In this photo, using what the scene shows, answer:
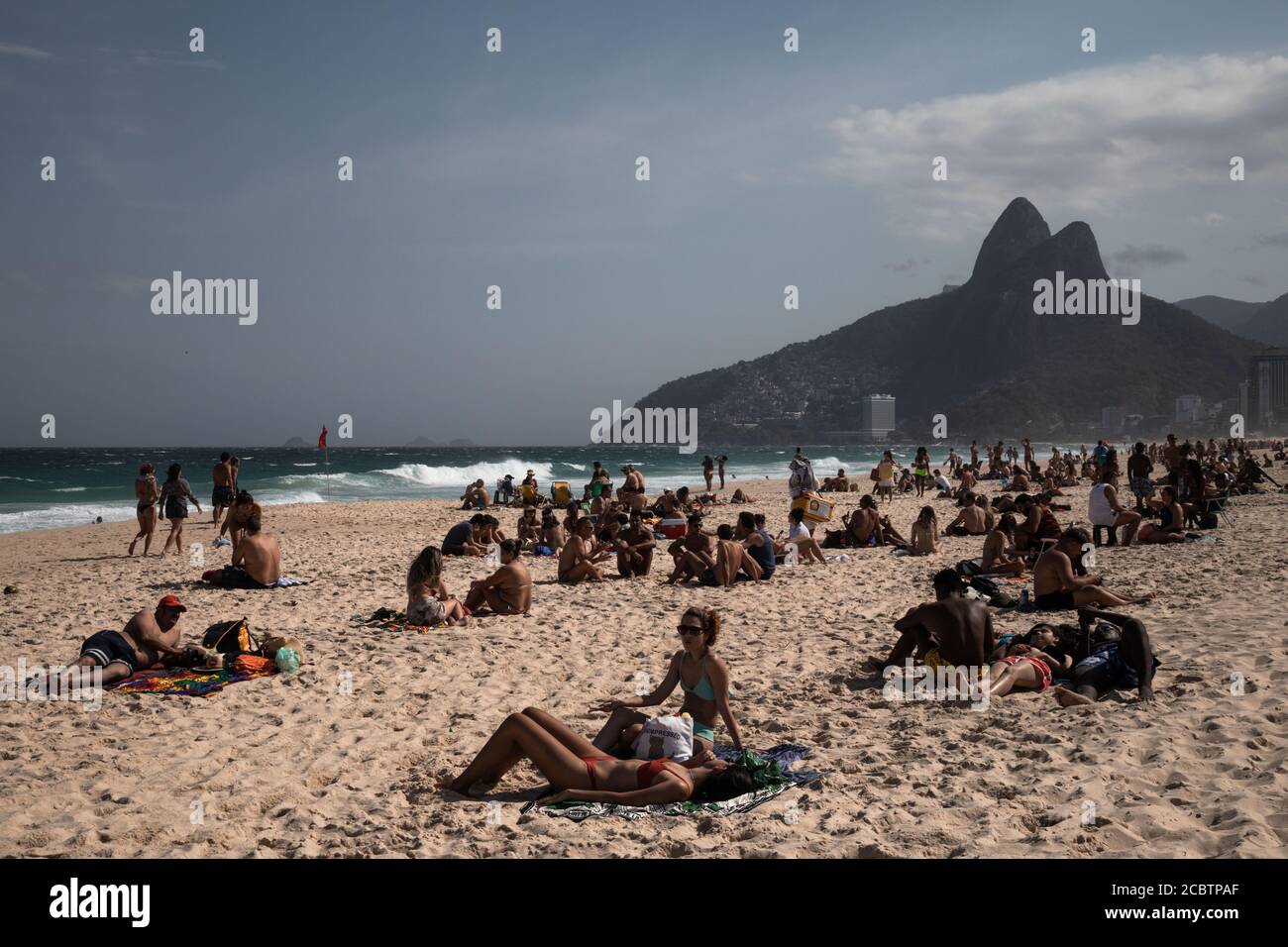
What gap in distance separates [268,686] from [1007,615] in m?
6.39

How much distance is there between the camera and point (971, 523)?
1471cm

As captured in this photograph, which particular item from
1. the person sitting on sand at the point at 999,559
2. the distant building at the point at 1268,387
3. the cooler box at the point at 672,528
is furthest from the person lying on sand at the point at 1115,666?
the distant building at the point at 1268,387

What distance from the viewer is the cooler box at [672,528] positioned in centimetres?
1446

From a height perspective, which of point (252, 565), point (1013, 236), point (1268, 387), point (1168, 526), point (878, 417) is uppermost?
point (1013, 236)

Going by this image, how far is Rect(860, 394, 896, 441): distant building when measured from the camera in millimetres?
115000

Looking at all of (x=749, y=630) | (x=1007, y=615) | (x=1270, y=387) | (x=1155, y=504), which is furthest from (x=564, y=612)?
(x=1270, y=387)

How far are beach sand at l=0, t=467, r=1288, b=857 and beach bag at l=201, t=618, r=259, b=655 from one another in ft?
1.75

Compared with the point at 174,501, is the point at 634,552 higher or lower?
lower

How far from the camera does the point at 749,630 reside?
8.31m

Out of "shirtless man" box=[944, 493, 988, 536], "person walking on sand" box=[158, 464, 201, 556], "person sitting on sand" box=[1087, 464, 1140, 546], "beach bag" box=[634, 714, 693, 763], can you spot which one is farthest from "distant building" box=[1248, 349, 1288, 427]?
"beach bag" box=[634, 714, 693, 763]

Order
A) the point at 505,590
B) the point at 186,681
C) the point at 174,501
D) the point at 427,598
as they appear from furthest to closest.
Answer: the point at 174,501 < the point at 505,590 < the point at 427,598 < the point at 186,681

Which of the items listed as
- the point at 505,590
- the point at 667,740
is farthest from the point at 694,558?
the point at 667,740

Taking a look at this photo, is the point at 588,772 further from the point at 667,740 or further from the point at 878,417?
the point at 878,417

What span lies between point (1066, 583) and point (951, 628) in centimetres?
251
